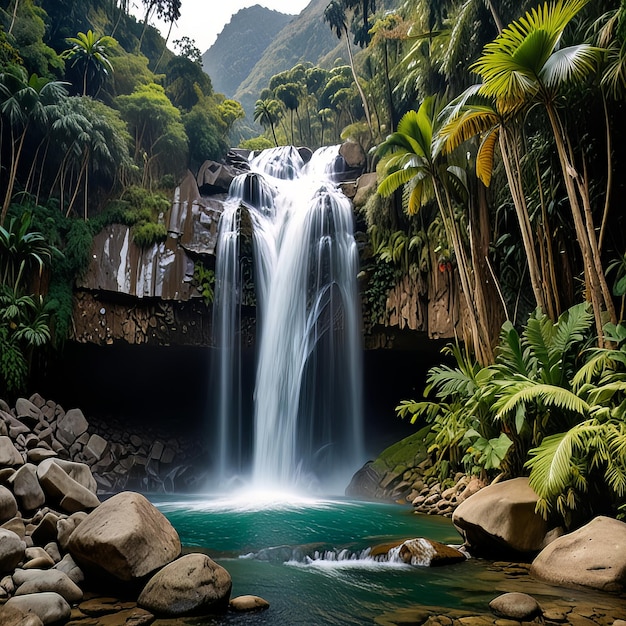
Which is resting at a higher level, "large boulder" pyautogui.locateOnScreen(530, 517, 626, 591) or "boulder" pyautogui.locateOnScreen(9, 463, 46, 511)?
"boulder" pyautogui.locateOnScreen(9, 463, 46, 511)

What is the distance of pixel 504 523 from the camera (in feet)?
18.0

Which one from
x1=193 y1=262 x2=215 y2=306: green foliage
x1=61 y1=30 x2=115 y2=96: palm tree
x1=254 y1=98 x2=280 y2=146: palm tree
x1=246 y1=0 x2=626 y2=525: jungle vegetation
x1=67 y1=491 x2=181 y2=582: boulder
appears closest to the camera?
x1=67 y1=491 x2=181 y2=582: boulder

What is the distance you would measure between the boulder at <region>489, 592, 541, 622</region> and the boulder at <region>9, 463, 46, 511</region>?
4693mm

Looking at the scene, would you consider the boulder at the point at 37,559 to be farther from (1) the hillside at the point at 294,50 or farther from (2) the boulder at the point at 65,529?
(1) the hillside at the point at 294,50

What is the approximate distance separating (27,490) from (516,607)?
4939 millimetres

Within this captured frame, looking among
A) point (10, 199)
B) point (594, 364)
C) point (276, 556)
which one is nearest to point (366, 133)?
point (10, 199)

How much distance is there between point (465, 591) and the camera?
441cm

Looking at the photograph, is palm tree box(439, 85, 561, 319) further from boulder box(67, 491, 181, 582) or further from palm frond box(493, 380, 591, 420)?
boulder box(67, 491, 181, 582)

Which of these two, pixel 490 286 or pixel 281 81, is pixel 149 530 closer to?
pixel 490 286

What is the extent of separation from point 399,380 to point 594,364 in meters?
10.5

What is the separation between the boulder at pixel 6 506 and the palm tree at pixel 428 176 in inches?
295

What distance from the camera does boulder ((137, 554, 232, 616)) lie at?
382 cm

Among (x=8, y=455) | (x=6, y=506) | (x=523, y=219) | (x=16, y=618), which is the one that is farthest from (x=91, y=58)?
(x=16, y=618)

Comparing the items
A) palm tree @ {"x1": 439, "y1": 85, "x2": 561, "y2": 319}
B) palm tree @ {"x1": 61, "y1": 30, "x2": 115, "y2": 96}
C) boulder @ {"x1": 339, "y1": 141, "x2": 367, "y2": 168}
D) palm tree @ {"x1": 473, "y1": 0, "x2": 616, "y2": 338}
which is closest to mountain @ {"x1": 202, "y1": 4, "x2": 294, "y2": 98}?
palm tree @ {"x1": 61, "y1": 30, "x2": 115, "y2": 96}
